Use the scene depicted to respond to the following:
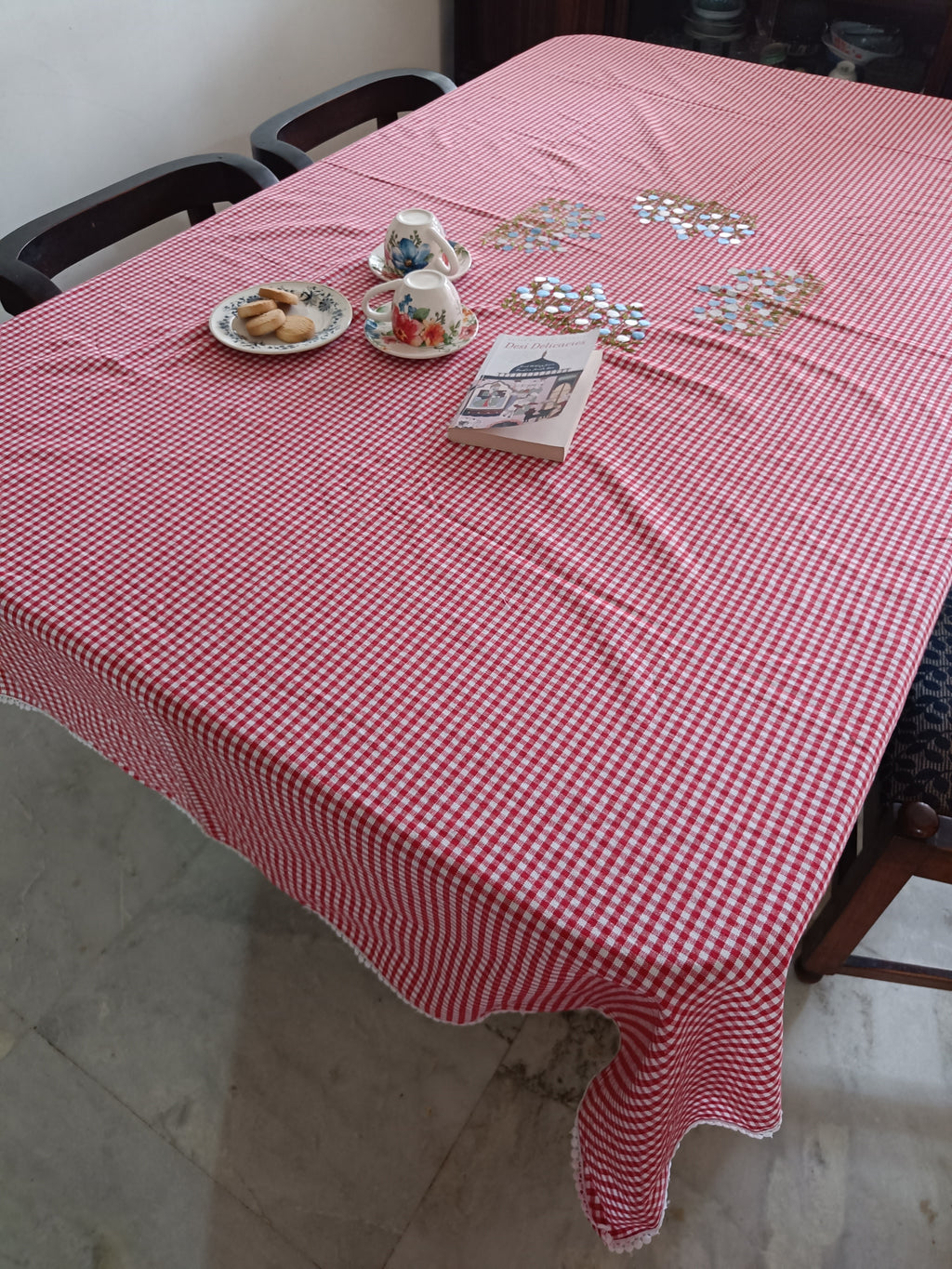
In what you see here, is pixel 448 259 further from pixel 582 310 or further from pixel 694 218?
pixel 694 218

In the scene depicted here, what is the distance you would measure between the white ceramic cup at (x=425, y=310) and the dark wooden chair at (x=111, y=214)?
52cm

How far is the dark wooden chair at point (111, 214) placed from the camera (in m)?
1.26

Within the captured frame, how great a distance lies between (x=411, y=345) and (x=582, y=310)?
246 millimetres

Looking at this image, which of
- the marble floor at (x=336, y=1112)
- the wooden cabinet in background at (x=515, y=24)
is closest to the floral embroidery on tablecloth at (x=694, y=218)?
the marble floor at (x=336, y=1112)

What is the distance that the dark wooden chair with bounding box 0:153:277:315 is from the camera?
126 cm

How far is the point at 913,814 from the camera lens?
92cm

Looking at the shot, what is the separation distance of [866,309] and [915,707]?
552 mm

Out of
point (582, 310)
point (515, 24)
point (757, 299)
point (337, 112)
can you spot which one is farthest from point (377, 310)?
point (515, 24)

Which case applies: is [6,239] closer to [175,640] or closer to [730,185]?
[175,640]

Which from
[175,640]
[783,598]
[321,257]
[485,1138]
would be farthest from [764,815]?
[321,257]

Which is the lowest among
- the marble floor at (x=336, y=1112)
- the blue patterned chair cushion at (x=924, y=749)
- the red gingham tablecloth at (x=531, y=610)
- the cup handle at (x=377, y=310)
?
the marble floor at (x=336, y=1112)

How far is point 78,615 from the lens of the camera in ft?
2.65

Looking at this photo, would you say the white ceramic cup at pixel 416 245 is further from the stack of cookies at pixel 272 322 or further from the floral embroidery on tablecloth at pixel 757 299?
the floral embroidery on tablecloth at pixel 757 299

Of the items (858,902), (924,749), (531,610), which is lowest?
(858,902)
